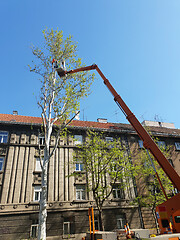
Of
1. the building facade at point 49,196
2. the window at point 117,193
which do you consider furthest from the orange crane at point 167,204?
the window at point 117,193

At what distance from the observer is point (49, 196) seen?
18078 mm

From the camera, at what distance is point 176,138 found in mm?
27250

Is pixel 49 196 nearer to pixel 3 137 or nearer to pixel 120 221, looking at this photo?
pixel 120 221

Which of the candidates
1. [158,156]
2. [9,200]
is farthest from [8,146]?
[158,156]

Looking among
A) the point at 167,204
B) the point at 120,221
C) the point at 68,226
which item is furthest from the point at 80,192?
the point at 167,204

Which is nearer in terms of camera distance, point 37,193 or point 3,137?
point 37,193

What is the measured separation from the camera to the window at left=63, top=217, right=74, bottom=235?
1752 centimetres

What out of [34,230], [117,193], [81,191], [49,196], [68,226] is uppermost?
[81,191]

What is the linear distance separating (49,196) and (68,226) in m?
3.49

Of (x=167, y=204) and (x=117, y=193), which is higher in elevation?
(x=117, y=193)

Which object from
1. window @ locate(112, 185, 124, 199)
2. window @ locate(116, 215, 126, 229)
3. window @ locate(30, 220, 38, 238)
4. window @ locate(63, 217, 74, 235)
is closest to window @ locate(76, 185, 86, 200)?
window @ locate(63, 217, 74, 235)

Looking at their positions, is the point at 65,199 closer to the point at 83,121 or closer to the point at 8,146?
the point at 8,146

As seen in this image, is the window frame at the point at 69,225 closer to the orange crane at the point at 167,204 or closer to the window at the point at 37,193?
the window at the point at 37,193

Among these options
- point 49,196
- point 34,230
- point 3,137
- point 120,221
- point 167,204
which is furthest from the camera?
point 3,137
